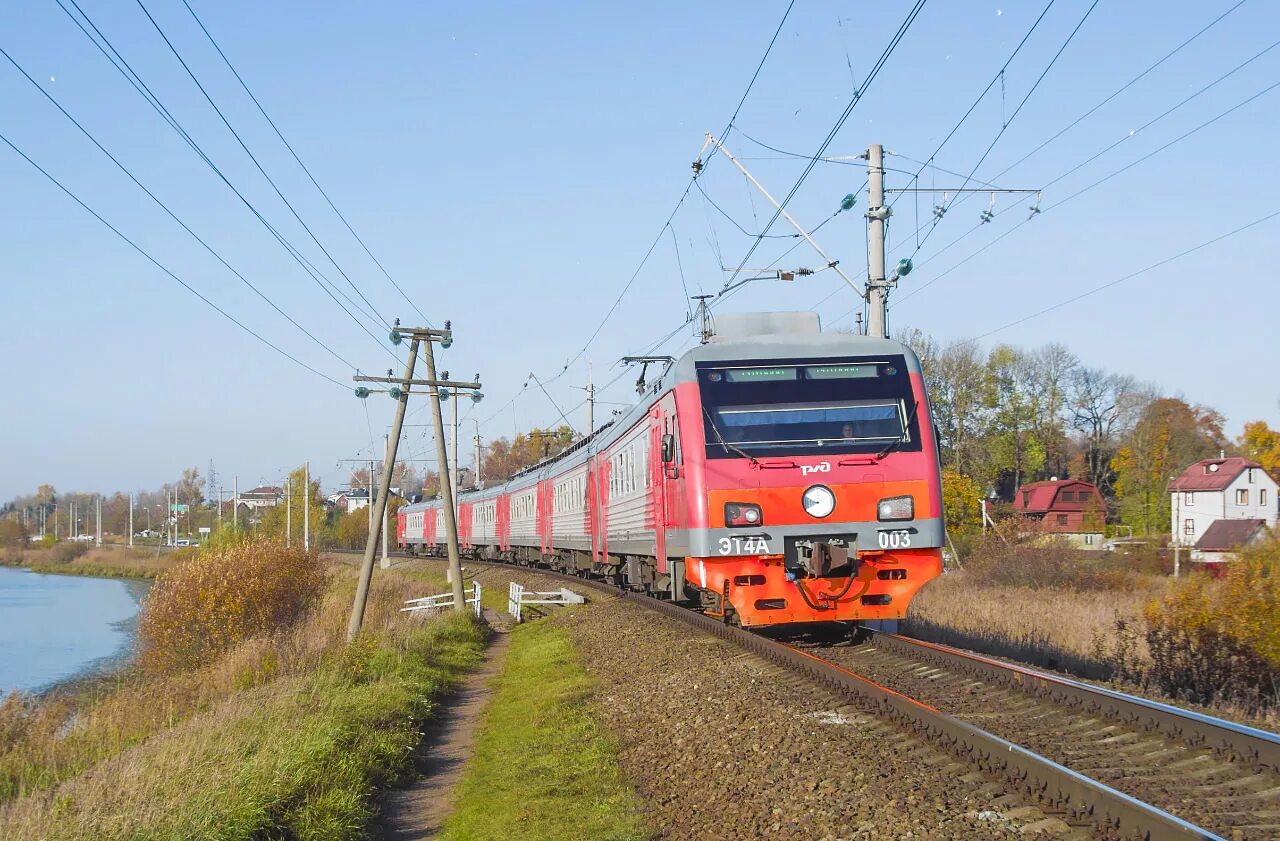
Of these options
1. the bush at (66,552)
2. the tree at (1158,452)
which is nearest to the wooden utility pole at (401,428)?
the tree at (1158,452)

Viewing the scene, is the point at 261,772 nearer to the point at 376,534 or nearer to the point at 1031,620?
the point at 1031,620

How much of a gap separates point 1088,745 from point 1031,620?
25.9ft

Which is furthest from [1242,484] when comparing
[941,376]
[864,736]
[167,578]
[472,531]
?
[864,736]

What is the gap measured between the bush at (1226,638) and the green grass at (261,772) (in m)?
6.83

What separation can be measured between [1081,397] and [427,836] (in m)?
71.7

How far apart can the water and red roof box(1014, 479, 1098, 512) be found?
1866 inches

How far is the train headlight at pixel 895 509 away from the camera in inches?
459

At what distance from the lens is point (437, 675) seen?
48.2 feet

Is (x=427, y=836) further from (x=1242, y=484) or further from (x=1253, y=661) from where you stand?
(x=1242, y=484)

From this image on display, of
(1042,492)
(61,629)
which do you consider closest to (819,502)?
(61,629)

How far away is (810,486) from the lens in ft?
38.2

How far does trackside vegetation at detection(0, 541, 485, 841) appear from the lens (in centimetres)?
717

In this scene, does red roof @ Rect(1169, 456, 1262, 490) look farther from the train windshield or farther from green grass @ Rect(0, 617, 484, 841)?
green grass @ Rect(0, 617, 484, 841)

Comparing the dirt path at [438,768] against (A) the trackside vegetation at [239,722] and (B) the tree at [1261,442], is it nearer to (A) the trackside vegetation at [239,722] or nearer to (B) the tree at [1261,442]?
(A) the trackside vegetation at [239,722]
